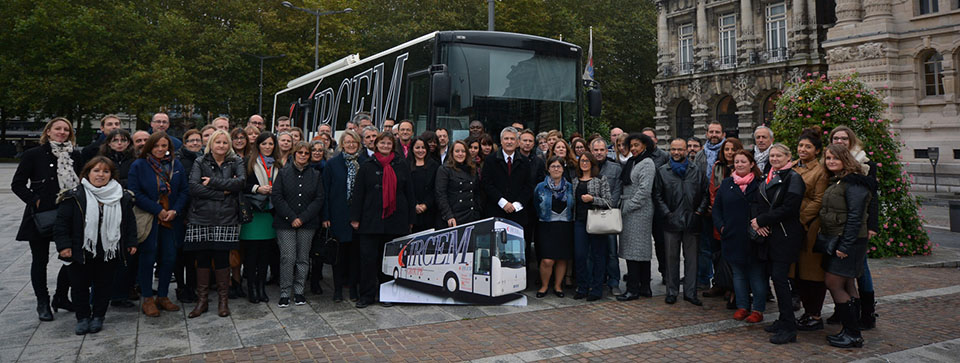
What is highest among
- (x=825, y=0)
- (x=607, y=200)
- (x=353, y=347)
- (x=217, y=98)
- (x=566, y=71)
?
(x=825, y=0)

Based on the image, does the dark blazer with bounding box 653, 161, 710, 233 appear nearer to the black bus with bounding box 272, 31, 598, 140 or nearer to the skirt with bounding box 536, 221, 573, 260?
the skirt with bounding box 536, 221, 573, 260

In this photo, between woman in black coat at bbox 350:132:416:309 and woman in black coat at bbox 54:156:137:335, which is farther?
woman in black coat at bbox 350:132:416:309

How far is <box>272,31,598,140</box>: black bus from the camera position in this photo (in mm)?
9570

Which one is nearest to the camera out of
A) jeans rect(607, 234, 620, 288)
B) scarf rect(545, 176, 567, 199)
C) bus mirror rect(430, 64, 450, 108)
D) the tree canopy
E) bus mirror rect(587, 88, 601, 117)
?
scarf rect(545, 176, 567, 199)

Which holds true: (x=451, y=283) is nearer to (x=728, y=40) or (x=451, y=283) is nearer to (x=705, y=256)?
(x=705, y=256)

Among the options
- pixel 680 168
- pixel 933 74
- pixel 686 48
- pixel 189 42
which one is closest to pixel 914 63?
pixel 933 74

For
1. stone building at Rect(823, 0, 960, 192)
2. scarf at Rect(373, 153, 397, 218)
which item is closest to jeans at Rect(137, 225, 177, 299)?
scarf at Rect(373, 153, 397, 218)

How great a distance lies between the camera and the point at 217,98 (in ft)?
112

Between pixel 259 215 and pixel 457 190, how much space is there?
7.18 ft

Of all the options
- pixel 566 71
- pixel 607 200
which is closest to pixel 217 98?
pixel 566 71

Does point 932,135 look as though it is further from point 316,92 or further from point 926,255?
point 316,92

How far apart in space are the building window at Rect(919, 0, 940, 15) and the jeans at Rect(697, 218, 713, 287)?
25.1 metres

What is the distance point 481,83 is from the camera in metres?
9.77

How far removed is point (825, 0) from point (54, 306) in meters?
35.8
